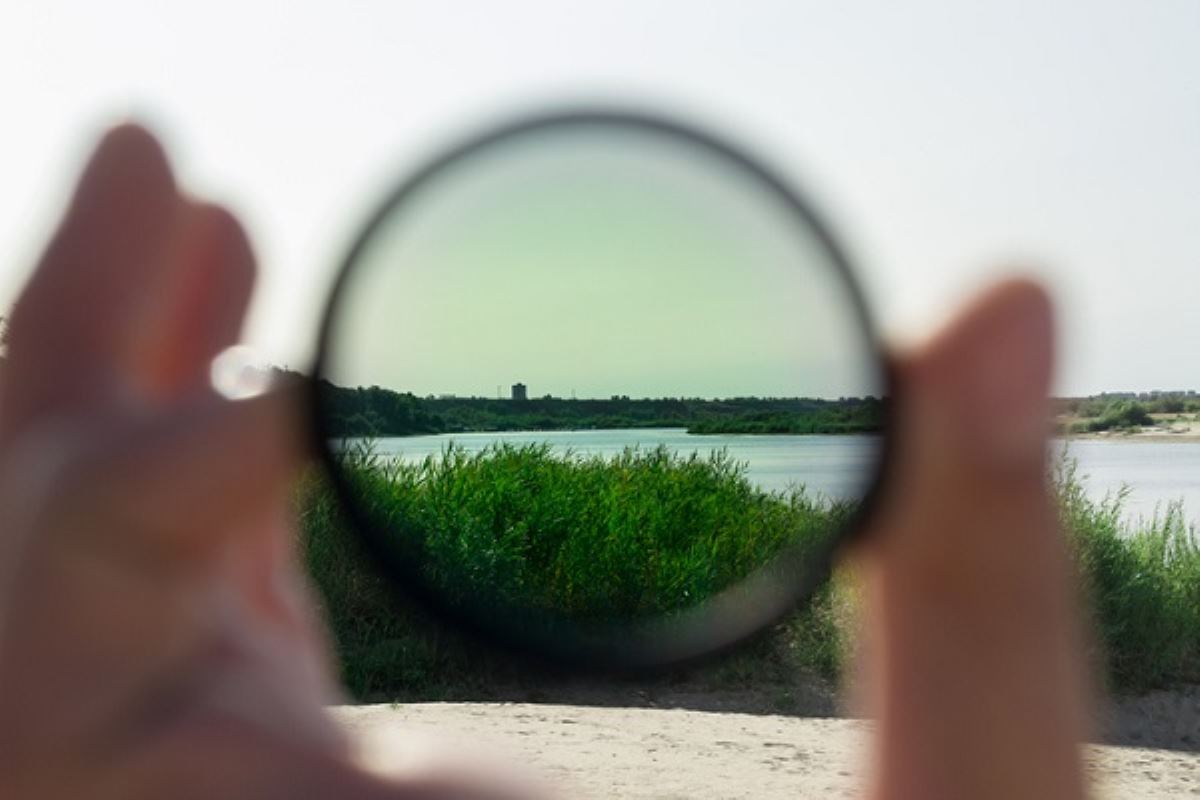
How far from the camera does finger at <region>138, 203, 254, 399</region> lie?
0.86m

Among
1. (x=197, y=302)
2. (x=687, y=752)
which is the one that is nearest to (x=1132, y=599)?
(x=687, y=752)

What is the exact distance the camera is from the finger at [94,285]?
81 cm

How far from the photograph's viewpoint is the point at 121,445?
0.75 m

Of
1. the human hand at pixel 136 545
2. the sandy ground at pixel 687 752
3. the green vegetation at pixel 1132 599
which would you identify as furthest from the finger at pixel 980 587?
the green vegetation at pixel 1132 599

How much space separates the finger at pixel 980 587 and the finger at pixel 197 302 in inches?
19.3

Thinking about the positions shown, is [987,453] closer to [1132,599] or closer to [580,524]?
[580,524]

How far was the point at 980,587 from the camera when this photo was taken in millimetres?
892

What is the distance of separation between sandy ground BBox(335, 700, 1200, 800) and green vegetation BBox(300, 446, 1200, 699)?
59 centimetres

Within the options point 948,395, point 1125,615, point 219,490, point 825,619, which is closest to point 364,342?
point 219,490

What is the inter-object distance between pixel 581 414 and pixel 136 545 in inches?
40.9

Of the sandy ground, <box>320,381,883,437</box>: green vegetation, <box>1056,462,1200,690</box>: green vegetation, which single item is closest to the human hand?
<box>320,381,883,437</box>: green vegetation

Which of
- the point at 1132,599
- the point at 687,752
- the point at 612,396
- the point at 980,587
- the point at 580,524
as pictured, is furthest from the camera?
the point at 1132,599

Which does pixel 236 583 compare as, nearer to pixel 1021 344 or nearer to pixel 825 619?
pixel 1021 344

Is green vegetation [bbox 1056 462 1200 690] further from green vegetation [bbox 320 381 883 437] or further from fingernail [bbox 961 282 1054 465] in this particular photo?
fingernail [bbox 961 282 1054 465]
